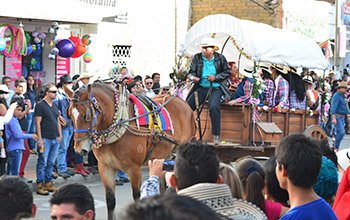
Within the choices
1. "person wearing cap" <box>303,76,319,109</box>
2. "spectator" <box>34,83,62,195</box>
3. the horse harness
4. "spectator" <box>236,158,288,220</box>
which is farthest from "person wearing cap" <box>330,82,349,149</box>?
"spectator" <box>236,158,288,220</box>

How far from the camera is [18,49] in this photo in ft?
48.8

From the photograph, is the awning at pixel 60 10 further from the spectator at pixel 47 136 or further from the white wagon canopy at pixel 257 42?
the white wagon canopy at pixel 257 42

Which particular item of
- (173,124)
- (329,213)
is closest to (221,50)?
(173,124)

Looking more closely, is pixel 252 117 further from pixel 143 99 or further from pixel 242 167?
pixel 242 167

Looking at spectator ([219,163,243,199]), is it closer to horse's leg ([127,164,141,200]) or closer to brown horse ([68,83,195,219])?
brown horse ([68,83,195,219])

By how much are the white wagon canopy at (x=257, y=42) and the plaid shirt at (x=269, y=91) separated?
403 mm

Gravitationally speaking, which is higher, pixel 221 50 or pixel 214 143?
pixel 221 50

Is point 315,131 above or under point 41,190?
above

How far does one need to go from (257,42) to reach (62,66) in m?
7.67

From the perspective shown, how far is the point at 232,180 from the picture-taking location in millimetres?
3908

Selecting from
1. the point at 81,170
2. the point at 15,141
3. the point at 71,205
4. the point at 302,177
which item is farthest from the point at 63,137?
the point at 302,177

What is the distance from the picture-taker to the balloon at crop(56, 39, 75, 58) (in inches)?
634

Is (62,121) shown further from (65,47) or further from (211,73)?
(65,47)

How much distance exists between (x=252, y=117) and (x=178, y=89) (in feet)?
4.31
